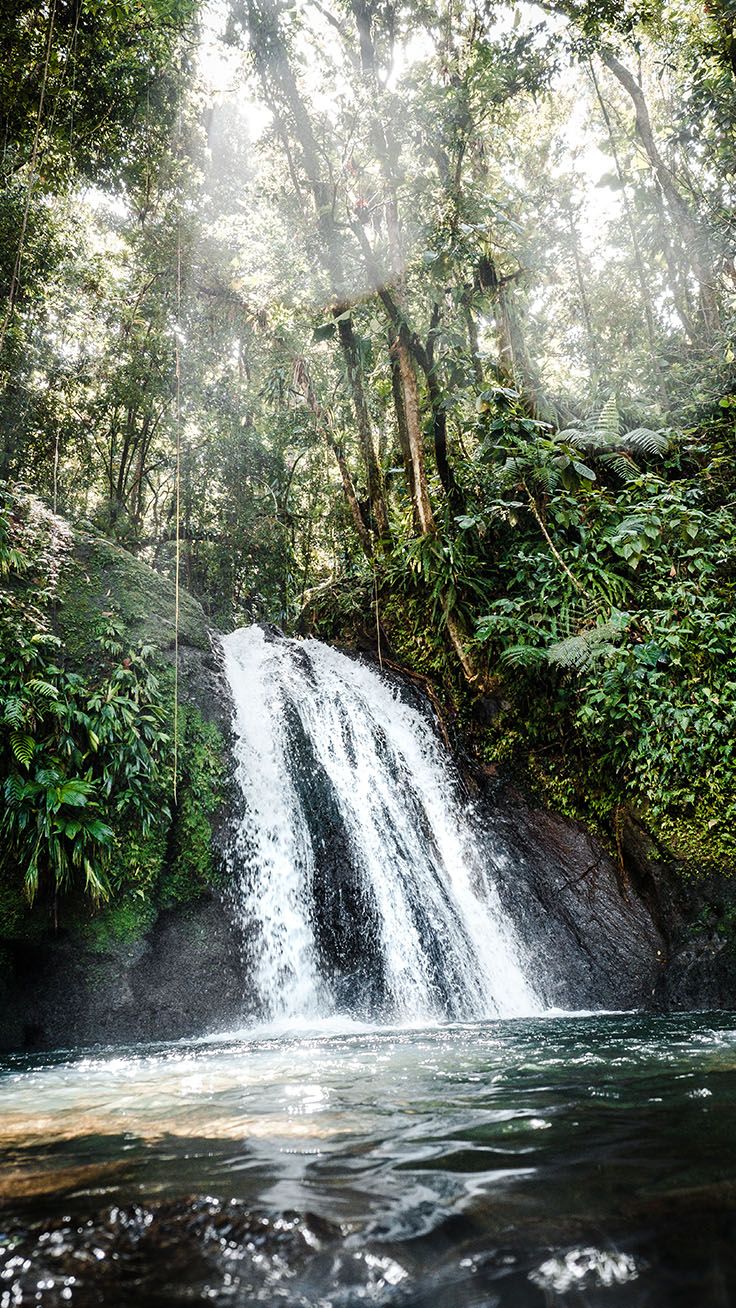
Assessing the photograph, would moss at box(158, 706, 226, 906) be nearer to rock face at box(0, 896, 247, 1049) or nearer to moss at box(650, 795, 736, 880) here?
rock face at box(0, 896, 247, 1049)

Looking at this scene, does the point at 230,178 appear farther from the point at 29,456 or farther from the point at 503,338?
the point at 503,338

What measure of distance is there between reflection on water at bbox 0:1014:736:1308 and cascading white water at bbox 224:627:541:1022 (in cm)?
280

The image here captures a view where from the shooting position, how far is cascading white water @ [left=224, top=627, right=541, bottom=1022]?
635 centimetres

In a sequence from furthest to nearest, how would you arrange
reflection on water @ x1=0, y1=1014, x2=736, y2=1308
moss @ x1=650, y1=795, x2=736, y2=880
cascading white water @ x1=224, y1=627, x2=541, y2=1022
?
moss @ x1=650, y1=795, x2=736, y2=880 → cascading white water @ x1=224, y1=627, x2=541, y2=1022 → reflection on water @ x1=0, y1=1014, x2=736, y2=1308

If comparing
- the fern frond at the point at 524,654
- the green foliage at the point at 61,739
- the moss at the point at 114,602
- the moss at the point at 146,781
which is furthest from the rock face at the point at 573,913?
the moss at the point at 114,602

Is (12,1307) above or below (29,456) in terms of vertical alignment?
below

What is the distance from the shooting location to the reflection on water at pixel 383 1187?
4.85 ft

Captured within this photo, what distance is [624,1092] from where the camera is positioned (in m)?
2.92

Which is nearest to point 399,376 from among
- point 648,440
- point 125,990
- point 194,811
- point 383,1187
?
point 648,440

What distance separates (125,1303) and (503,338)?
1261cm

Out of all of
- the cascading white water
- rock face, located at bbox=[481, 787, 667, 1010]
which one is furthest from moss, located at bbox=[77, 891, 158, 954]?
rock face, located at bbox=[481, 787, 667, 1010]

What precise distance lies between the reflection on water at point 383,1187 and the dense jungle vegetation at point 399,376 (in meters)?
3.59

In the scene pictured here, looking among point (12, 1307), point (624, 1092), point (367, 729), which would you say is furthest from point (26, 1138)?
point (367, 729)

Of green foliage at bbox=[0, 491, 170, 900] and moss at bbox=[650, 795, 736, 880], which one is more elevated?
green foliage at bbox=[0, 491, 170, 900]
